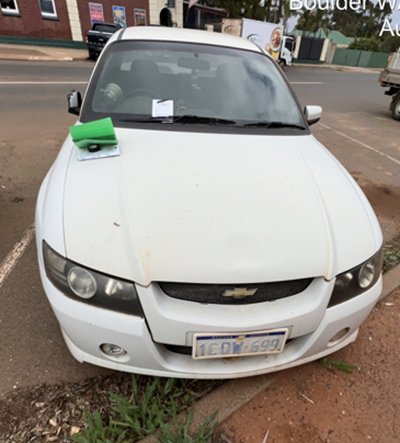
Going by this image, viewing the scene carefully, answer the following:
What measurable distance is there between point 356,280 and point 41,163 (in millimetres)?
4316

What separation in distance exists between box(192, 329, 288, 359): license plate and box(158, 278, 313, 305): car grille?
148 millimetres

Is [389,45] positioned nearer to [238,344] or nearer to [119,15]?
[119,15]

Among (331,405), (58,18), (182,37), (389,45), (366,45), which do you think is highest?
(182,37)

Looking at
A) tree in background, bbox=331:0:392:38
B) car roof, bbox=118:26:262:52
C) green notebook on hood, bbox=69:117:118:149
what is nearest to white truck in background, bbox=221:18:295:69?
car roof, bbox=118:26:262:52

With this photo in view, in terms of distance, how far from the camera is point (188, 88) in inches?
98.0

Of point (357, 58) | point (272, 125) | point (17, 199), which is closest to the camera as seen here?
point (272, 125)

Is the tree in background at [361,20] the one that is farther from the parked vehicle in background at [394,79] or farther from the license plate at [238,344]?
the license plate at [238,344]

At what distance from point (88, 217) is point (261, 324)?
961 mm

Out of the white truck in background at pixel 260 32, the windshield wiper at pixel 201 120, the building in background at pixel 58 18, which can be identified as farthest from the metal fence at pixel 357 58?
the windshield wiper at pixel 201 120

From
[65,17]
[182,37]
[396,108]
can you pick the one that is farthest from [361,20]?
[182,37]

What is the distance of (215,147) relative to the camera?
206 centimetres

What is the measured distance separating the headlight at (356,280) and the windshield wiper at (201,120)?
1333 mm

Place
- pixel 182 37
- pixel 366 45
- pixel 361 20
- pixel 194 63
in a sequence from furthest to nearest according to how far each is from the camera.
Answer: pixel 361 20
pixel 366 45
pixel 182 37
pixel 194 63

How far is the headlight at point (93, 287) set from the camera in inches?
55.2
